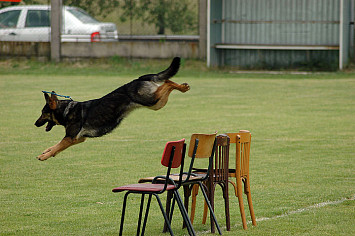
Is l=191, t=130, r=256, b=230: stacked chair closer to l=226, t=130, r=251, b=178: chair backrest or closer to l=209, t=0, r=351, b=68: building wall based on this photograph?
l=226, t=130, r=251, b=178: chair backrest

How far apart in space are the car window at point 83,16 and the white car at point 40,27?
0.54ft

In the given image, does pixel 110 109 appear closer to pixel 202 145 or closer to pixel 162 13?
pixel 202 145

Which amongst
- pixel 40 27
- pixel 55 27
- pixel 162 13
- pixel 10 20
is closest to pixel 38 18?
pixel 40 27

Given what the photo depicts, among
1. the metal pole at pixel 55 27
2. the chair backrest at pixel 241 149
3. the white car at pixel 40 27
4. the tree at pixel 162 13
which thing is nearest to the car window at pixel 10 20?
the white car at pixel 40 27

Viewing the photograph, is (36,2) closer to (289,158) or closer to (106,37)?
(106,37)

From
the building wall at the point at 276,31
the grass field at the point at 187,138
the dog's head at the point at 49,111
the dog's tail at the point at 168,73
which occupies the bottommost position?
the grass field at the point at 187,138

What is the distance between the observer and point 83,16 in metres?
35.7

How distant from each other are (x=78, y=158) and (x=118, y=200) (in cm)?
408

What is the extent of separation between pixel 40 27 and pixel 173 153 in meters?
28.2

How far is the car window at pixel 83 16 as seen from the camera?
116 feet

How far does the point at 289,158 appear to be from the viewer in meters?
14.9

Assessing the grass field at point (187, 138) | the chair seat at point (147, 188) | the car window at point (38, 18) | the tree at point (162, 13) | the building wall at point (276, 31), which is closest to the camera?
the chair seat at point (147, 188)

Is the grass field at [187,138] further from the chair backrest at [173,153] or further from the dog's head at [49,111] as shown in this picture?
the dog's head at [49,111]

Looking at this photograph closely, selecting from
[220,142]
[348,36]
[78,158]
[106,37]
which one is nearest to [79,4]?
[106,37]
